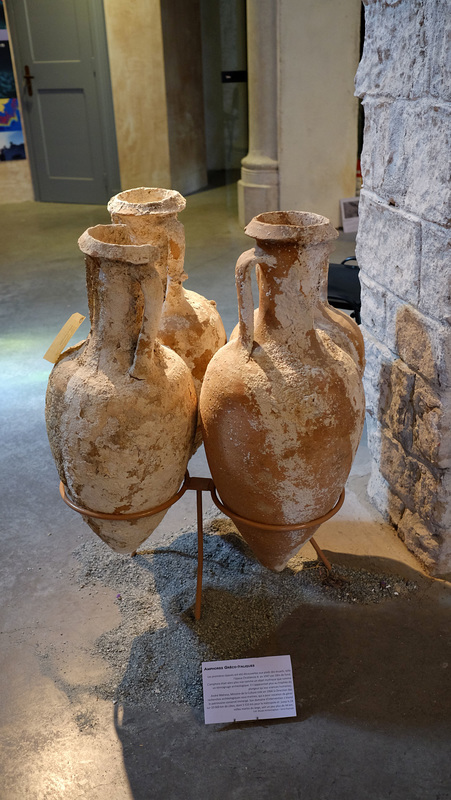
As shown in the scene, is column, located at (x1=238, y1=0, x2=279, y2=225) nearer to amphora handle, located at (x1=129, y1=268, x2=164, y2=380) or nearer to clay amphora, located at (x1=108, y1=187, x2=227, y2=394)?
clay amphora, located at (x1=108, y1=187, x2=227, y2=394)

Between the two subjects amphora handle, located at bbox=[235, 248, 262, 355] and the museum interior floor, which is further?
the museum interior floor

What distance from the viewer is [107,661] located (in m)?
2.11

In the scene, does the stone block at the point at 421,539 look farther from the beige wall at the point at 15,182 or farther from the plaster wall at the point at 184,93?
the beige wall at the point at 15,182

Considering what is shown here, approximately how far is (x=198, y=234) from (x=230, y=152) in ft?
3.58

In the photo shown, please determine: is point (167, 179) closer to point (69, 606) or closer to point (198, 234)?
point (198, 234)

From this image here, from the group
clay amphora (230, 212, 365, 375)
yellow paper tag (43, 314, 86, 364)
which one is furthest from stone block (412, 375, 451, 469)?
yellow paper tag (43, 314, 86, 364)

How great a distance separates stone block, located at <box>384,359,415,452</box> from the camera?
2.26m

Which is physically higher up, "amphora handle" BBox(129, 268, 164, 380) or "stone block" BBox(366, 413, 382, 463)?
"amphora handle" BBox(129, 268, 164, 380)

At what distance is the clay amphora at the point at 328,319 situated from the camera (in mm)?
1642

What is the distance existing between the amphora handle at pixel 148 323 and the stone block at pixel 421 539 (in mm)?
1226

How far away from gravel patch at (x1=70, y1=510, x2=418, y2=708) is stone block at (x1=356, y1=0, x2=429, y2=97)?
62.2 inches

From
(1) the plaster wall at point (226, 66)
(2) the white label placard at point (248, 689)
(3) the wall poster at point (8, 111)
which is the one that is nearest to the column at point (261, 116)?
(1) the plaster wall at point (226, 66)

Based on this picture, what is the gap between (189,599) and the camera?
2309mm

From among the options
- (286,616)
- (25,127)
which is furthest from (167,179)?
(286,616)
